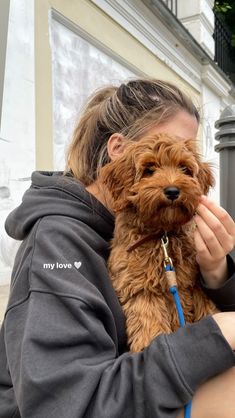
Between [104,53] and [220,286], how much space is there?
486cm

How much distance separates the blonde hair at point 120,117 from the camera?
76.5 inches

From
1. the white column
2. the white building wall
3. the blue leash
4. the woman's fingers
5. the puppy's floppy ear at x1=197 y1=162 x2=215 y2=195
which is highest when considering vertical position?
the white column

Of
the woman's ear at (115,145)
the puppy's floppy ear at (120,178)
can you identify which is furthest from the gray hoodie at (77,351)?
the woman's ear at (115,145)

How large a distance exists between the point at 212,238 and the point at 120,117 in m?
0.72

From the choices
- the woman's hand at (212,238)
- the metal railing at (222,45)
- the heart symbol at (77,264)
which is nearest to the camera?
the heart symbol at (77,264)

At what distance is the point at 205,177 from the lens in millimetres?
1773

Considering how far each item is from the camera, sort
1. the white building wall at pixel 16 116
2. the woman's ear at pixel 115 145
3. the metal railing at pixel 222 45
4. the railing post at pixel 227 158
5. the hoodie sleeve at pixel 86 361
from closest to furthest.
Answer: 1. the hoodie sleeve at pixel 86 361
2. the woman's ear at pixel 115 145
3. the railing post at pixel 227 158
4. the white building wall at pixel 16 116
5. the metal railing at pixel 222 45

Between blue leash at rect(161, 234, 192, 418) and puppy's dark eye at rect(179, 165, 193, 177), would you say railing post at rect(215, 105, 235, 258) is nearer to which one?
puppy's dark eye at rect(179, 165, 193, 177)

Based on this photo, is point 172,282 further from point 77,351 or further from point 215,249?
point 77,351

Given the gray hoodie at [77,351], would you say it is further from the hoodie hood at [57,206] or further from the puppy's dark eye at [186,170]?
the puppy's dark eye at [186,170]

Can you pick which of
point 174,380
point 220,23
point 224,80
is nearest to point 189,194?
point 174,380

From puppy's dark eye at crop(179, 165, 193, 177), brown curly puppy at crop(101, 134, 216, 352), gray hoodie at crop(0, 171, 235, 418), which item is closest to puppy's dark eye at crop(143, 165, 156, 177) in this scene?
brown curly puppy at crop(101, 134, 216, 352)

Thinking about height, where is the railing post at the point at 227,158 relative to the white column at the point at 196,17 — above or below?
below

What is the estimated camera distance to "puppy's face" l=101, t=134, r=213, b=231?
5.09ft
